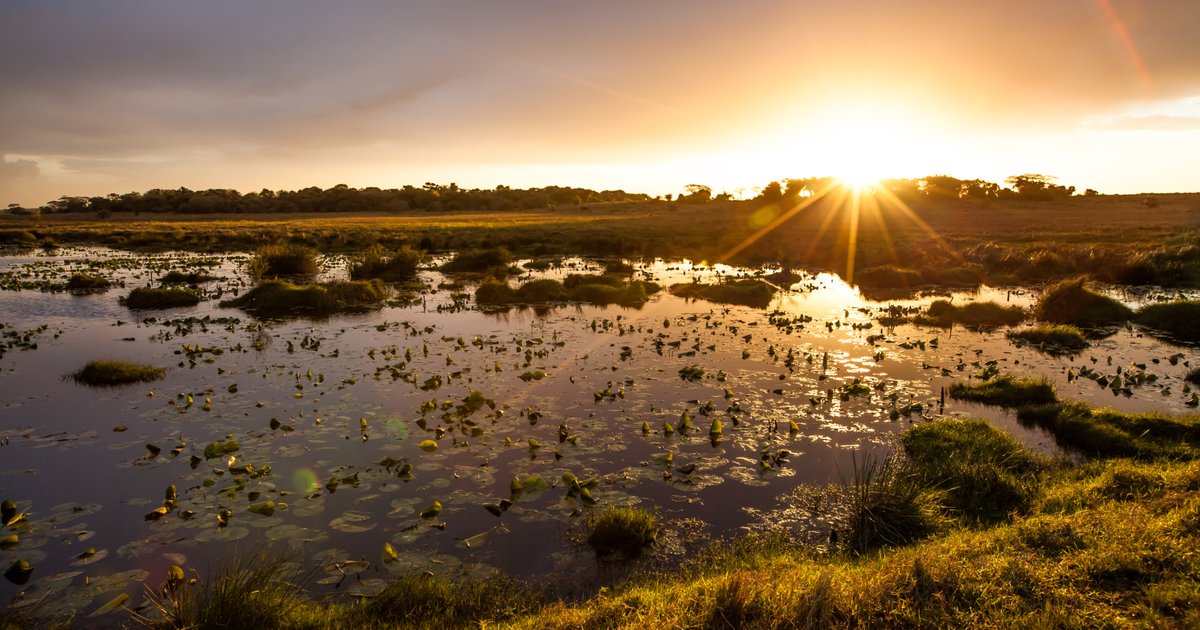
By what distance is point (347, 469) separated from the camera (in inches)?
453

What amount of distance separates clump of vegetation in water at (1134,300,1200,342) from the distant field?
13.0 meters

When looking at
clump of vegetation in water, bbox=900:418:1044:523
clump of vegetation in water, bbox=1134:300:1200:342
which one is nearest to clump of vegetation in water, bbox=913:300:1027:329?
clump of vegetation in water, bbox=1134:300:1200:342

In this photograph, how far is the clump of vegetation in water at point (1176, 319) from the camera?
74.0 feet

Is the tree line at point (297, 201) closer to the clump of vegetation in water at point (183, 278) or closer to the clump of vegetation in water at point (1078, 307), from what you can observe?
the clump of vegetation in water at point (183, 278)

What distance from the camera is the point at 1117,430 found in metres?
12.4

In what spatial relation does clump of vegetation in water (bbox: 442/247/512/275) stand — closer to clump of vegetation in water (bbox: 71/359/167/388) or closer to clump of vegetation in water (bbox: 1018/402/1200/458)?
clump of vegetation in water (bbox: 71/359/167/388)

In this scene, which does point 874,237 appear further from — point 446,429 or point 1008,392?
point 446,429

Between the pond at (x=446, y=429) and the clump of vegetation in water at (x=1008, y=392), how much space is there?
686 millimetres

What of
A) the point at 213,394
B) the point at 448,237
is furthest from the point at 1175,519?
the point at 448,237

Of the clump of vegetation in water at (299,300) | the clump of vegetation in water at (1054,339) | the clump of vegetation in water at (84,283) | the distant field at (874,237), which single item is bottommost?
the clump of vegetation in water at (1054,339)

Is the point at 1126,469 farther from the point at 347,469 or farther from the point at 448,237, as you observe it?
the point at 448,237

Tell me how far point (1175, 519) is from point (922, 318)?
67.5 feet

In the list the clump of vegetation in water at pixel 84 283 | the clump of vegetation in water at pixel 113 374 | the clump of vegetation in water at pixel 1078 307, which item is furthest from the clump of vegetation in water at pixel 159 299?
the clump of vegetation in water at pixel 1078 307

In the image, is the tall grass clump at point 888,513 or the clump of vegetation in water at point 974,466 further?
the clump of vegetation in water at point 974,466
